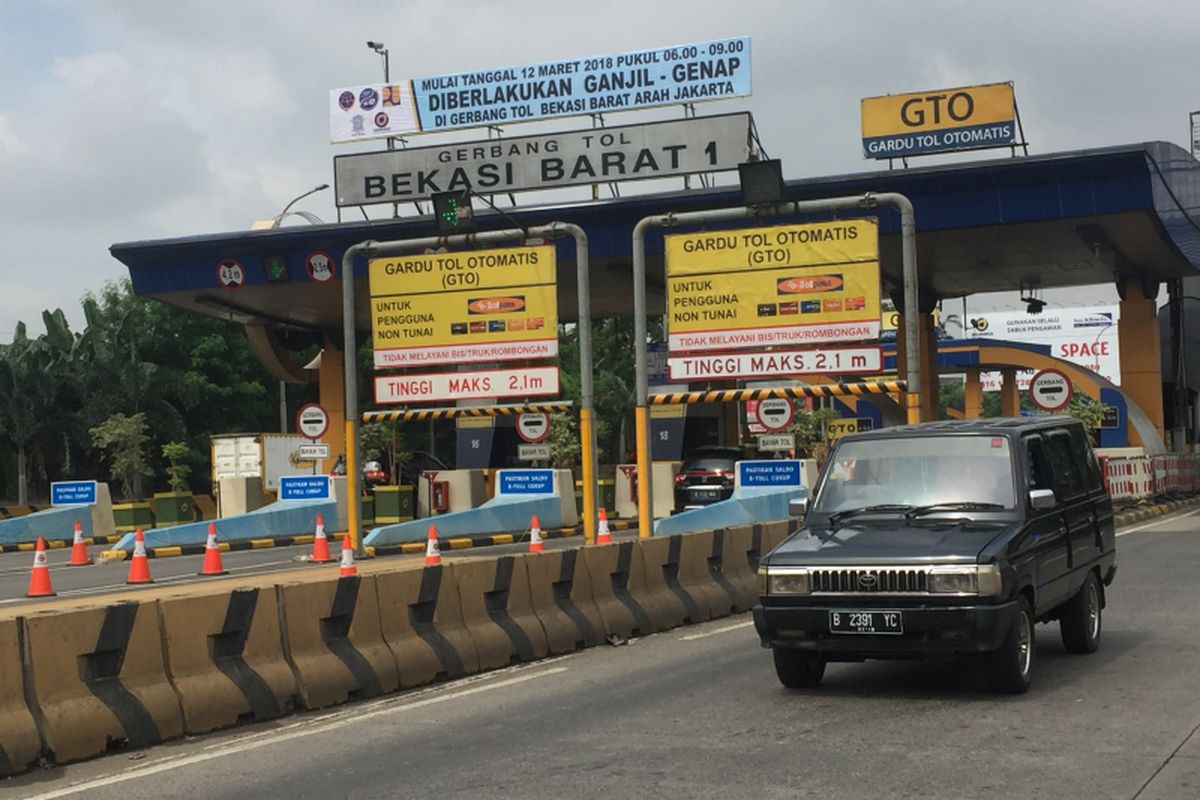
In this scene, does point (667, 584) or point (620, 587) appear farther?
point (667, 584)

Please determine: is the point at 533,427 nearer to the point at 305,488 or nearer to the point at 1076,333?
the point at 305,488

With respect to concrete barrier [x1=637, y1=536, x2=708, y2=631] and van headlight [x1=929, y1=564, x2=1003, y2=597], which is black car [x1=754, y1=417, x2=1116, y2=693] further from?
concrete barrier [x1=637, y1=536, x2=708, y2=631]

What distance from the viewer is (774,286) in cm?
A: 1973

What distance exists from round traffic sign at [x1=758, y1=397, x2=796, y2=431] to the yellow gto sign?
12614 millimetres

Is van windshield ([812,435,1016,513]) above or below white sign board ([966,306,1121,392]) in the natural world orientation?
below

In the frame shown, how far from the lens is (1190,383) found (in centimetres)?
4938

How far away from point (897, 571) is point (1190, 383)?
44.2m

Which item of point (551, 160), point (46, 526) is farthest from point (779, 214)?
point (46, 526)

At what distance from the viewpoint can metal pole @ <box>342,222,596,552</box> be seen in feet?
63.2

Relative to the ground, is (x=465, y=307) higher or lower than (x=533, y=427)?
higher

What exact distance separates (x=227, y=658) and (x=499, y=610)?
295 cm

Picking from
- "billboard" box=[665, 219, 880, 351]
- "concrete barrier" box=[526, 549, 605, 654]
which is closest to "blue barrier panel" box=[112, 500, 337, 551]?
"billboard" box=[665, 219, 880, 351]

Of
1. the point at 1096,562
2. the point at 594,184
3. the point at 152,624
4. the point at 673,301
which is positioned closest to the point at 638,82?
the point at 594,184

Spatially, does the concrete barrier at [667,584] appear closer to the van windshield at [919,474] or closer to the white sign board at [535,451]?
the van windshield at [919,474]
